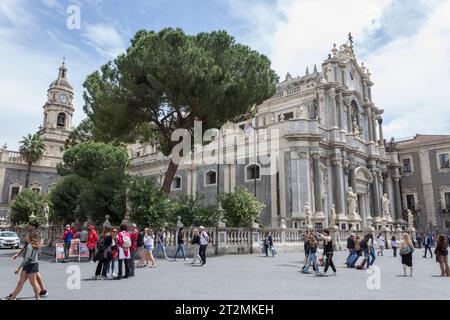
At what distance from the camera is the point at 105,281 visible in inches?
366

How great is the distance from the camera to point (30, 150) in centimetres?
4022

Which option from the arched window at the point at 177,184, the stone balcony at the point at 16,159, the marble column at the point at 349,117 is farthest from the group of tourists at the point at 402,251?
the stone balcony at the point at 16,159

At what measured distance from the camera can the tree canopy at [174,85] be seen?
1759 cm

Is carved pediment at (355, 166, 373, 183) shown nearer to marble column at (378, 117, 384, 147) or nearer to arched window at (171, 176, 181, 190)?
marble column at (378, 117, 384, 147)

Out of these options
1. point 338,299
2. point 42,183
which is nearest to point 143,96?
point 338,299

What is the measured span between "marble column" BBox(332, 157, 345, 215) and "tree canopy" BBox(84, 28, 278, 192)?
38.7 feet

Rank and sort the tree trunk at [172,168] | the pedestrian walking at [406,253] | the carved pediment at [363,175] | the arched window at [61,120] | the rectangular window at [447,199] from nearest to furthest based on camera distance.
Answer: the pedestrian walking at [406,253]
the tree trunk at [172,168]
the carved pediment at [363,175]
the rectangular window at [447,199]
the arched window at [61,120]

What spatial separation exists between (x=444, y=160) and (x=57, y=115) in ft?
155

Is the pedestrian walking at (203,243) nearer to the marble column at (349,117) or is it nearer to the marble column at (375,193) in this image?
the marble column at (349,117)

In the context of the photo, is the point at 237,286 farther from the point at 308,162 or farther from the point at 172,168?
the point at 308,162

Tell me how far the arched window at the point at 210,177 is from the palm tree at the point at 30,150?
2029cm

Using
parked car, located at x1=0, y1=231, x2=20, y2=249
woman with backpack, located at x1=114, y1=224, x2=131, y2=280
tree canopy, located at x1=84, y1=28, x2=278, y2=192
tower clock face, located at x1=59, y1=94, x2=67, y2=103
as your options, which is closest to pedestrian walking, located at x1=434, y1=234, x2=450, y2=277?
woman with backpack, located at x1=114, y1=224, x2=131, y2=280

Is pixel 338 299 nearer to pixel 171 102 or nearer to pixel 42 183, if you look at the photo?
pixel 171 102

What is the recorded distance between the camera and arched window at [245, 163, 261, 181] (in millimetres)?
29625
